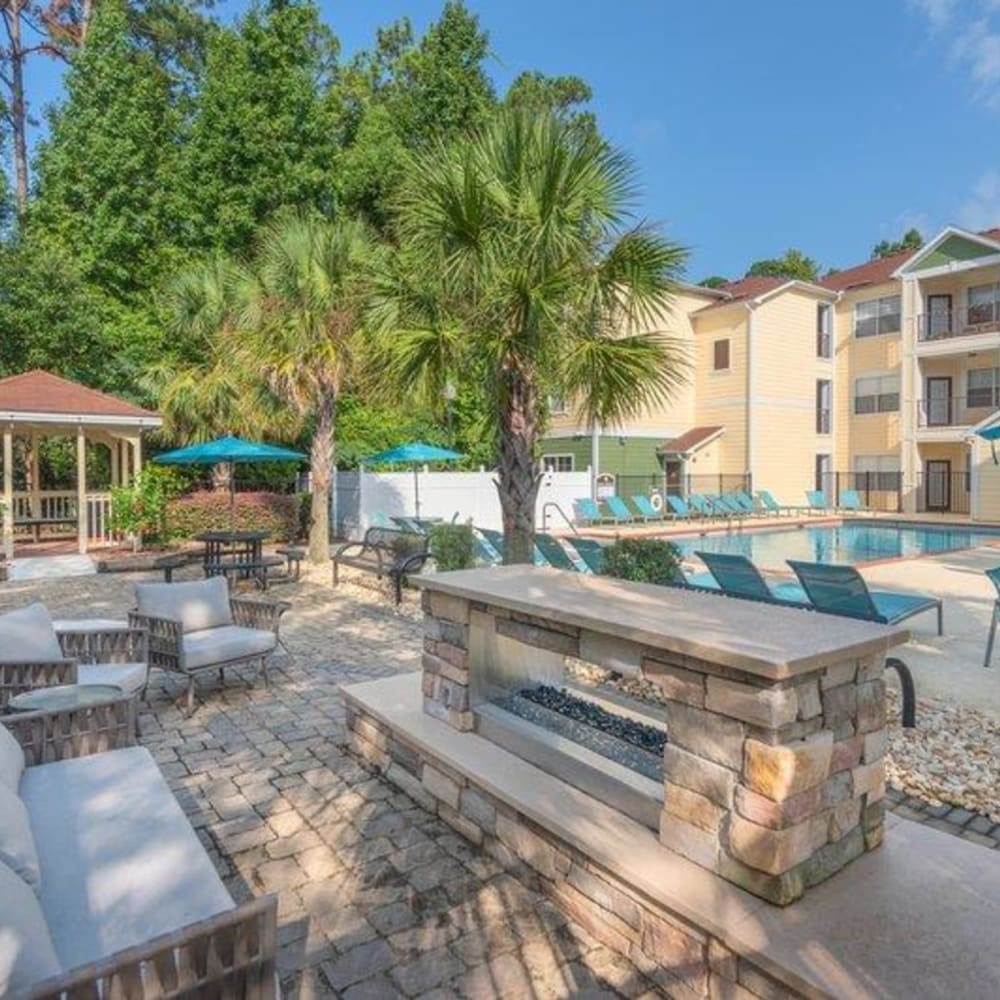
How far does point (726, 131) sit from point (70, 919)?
28.2 m

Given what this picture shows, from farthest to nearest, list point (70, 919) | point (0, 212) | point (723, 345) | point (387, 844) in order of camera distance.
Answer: point (723, 345)
point (0, 212)
point (387, 844)
point (70, 919)

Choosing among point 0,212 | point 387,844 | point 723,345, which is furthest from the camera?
point 723,345

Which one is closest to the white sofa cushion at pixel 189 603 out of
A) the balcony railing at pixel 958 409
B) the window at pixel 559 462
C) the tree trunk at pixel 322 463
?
the tree trunk at pixel 322 463

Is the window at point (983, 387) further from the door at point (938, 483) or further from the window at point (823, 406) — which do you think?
the window at point (823, 406)

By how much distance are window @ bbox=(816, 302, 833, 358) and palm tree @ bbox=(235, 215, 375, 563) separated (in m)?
22.6

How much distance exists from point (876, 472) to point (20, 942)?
31486 mm

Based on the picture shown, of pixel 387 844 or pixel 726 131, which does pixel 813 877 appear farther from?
pixel 726 131

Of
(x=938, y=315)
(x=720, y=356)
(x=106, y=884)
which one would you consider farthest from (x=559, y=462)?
(x=106, y=884)

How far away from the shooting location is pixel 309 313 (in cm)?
1214

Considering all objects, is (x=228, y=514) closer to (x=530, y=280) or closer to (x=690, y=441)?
(x=530, y=280)

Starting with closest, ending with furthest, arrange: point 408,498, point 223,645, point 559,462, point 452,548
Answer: point 223,645 < point 452,548 < point 408,498 < point 559,462

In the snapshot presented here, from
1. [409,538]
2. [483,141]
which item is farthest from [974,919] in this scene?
[409,538]

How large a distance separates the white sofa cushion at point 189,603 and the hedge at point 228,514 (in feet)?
31.2

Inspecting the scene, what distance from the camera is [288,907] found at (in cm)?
331
